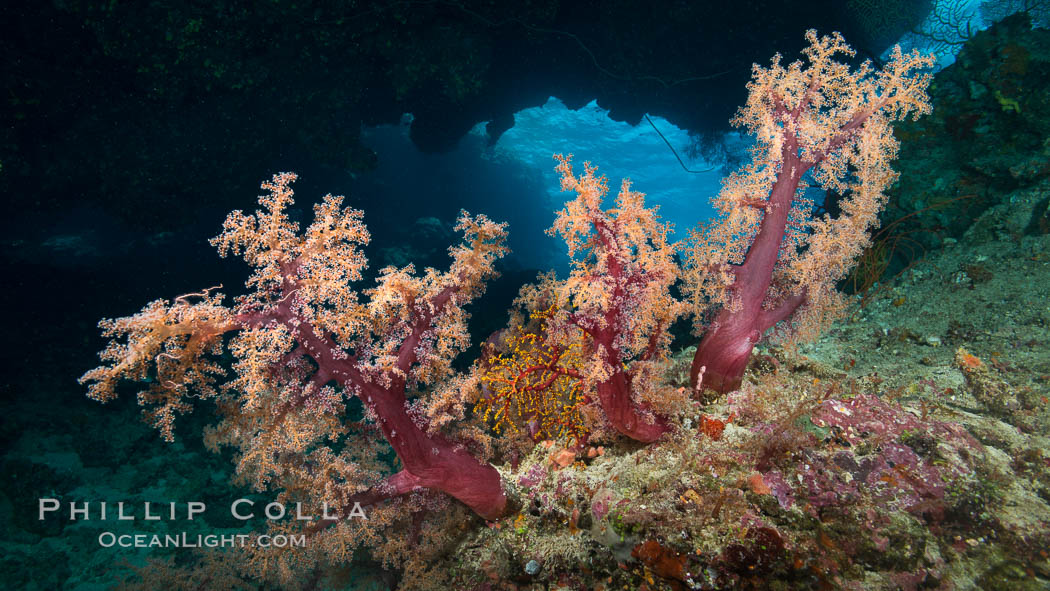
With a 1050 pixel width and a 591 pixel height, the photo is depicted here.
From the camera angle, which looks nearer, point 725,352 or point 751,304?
point 751,304

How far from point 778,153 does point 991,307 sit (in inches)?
140

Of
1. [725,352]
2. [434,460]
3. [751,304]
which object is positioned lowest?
[434,460]

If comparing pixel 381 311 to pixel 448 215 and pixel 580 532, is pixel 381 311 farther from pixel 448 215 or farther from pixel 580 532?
pixel 448 215

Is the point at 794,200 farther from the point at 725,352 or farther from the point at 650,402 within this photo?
the point at 650,402

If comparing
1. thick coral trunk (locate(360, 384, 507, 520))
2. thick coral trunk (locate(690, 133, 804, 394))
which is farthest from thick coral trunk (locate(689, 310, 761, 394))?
thick coral trunk (locate(360, 384, 507, 520))

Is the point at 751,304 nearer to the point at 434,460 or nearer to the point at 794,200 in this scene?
the point at 794,200

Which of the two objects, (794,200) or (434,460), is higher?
(794,200)

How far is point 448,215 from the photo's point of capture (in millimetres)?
23734

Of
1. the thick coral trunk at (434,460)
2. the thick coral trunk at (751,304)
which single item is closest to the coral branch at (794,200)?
the thick coral trunk at (751,304)

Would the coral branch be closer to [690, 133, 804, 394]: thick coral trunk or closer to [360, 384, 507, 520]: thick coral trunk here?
[690, 133, 804, 394]: thick coral trunk

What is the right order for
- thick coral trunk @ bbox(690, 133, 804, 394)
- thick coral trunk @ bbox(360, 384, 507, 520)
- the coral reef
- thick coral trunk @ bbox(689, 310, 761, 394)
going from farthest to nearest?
thick coral trunk @ bbox(689, 310, 761, 394)
thick coral trunk @ bbox(690, 133, 804, 394)
thick coral trunk @ bbox(360, 384, 507, 520)
the coral reef

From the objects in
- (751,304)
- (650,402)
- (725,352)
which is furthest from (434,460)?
(751,304)

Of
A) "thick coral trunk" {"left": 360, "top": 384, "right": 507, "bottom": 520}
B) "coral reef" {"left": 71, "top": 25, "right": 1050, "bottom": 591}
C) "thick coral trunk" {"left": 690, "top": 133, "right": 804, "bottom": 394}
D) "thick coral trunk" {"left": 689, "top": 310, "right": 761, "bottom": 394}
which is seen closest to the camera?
"coral reef" {"left": 71, "top": 25, "right": 1050, "bottom": 591}

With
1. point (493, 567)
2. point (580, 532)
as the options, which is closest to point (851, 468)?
point (580, 532)
